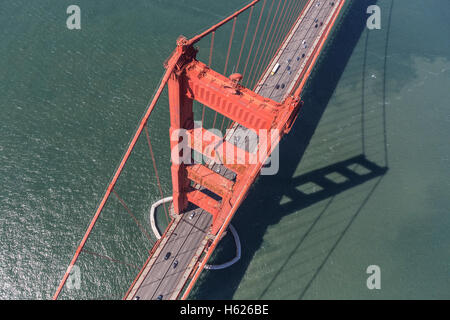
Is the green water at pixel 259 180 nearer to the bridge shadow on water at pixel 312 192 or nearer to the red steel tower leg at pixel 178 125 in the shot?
the bridge shadow on water at pixel 312 192

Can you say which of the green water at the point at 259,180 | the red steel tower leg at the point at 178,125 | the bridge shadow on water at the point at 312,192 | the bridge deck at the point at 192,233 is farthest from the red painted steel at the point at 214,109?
the green water at the point at 259,180

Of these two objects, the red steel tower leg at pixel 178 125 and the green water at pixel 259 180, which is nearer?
the red steel tower leg at pixel 178 125

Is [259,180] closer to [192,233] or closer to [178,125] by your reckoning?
[192,233]

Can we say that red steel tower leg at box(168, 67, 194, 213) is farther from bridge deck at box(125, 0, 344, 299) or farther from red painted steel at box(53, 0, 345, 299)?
bridge deck at box(125, 0, 344, 299)

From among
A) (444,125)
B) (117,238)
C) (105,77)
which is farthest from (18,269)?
(444,125)

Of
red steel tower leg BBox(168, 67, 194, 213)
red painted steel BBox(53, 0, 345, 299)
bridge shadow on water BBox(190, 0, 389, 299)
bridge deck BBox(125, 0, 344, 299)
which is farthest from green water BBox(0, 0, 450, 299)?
red painted steel BBox(53, 0, 345, 299)

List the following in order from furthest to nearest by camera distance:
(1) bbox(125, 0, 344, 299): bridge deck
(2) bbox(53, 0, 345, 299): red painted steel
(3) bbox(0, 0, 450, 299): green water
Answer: (3) bbox(0, 0, 450, 299): green water → (1) bbox(125, 0, 344, 299): bridge deck → (2) bbox(53, 0, 345, 299): red painted steel

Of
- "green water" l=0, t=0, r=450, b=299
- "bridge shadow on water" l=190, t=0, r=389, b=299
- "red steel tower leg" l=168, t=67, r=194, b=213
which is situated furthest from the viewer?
"bridge shadow on water" l=190, t=0, r=389, b=299
